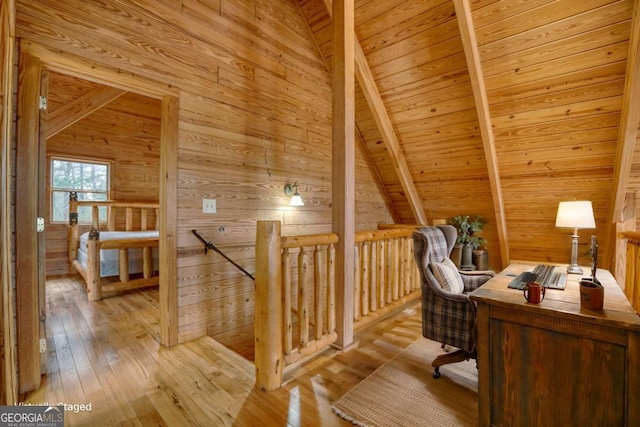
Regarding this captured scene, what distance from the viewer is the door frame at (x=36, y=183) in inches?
67.3

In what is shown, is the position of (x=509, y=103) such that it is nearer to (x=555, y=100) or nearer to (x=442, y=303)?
(x=555, y=100)

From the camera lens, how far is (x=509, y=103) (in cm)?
312

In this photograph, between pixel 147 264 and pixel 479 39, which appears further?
pixel 147 264

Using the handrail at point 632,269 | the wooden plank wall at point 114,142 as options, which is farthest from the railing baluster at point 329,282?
the wooden plank wall at point 114,142

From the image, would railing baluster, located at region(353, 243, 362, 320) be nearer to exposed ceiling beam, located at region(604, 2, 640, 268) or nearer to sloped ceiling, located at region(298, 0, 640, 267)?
sloped ceiling, located at region(298, 0, 640, 267)

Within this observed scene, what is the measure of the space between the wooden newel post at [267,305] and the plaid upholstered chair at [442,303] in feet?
3.53

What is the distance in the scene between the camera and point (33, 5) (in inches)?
68.3

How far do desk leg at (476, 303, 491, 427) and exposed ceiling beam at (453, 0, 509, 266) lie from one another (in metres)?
2.51

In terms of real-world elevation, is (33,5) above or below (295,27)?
below

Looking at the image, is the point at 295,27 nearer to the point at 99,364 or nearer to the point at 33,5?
the point at 33,5

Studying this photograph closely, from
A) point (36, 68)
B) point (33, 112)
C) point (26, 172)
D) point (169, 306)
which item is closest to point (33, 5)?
point (36, 68)

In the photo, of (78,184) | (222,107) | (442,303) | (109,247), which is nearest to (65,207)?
(78,184)

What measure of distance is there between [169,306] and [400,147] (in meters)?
3.58

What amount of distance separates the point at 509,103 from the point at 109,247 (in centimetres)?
529
